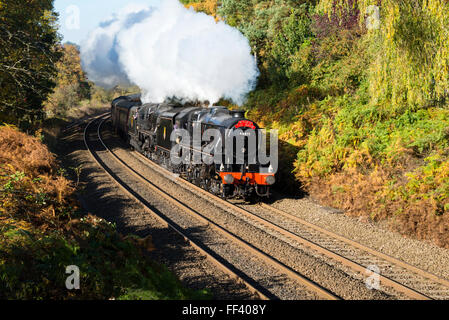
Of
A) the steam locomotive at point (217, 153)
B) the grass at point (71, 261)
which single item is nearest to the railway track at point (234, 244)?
the grass at point (71, 261)

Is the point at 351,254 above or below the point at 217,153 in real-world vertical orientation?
below

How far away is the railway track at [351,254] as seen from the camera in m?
7.25

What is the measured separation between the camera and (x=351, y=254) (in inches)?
353

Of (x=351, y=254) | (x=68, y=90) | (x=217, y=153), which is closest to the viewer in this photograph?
(x=351, y=254)

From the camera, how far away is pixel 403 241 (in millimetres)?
9688

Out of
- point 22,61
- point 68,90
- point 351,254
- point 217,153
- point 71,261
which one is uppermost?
point 68,90

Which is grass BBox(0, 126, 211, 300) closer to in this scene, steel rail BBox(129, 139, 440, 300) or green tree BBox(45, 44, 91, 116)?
steel rail BBox(129, 139, 440, 300)

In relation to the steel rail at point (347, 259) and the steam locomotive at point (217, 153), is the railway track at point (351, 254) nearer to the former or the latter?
the steel rail at point (347, 259)

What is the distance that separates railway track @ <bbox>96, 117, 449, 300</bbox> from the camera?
285 inches

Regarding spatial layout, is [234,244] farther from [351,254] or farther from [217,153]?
[217,153]

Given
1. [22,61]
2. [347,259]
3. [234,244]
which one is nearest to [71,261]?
[234,244]

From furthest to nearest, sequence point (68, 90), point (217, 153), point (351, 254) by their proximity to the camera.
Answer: point (68, 90) → point (217, 153) → point (351, 254)

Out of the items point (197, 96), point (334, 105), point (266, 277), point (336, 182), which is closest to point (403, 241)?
point (336, 182)

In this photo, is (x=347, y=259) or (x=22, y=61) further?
(x=22, y=61)
